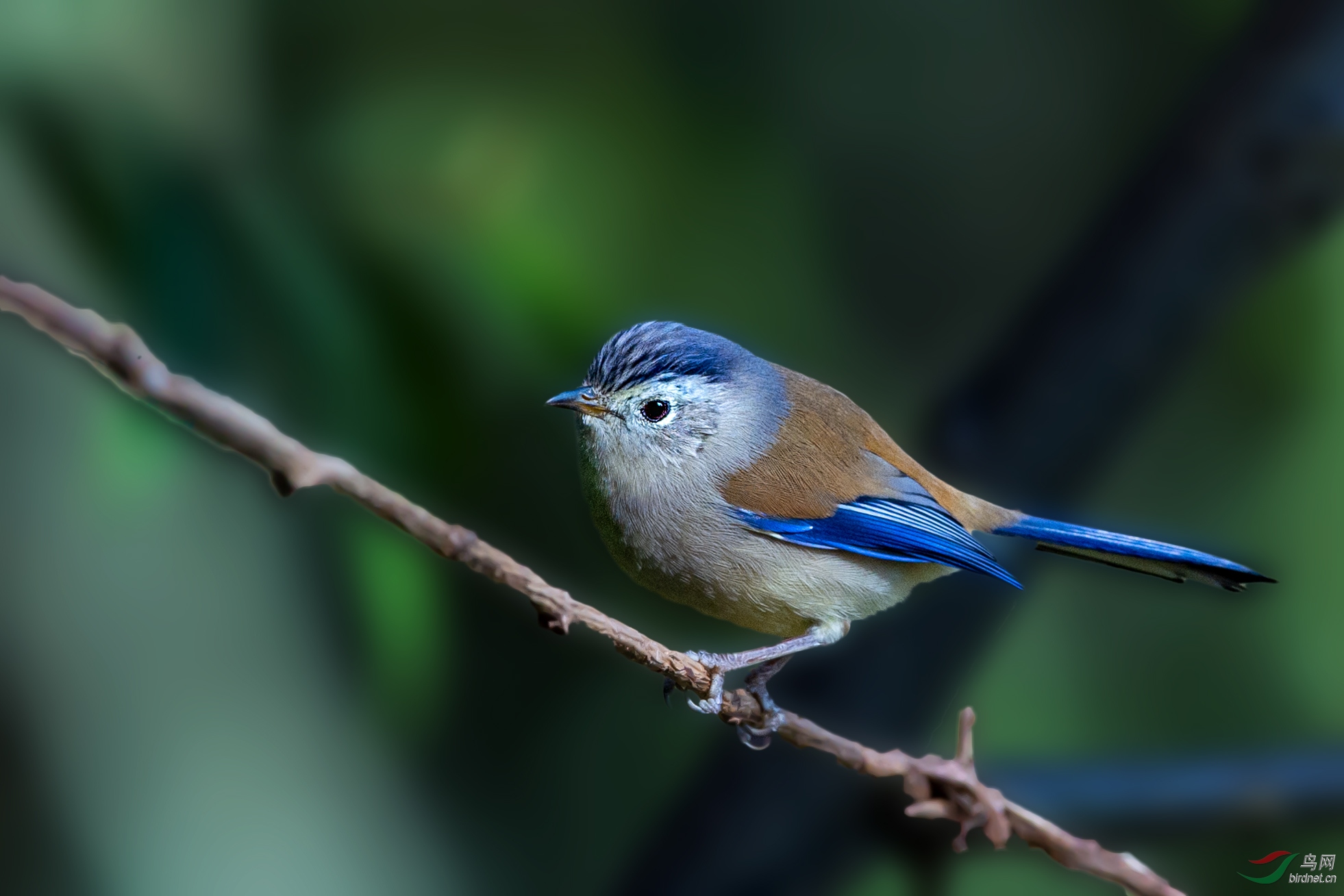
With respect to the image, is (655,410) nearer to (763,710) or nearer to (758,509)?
(758,509)

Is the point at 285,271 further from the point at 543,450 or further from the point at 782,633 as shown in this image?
the point at 782,633

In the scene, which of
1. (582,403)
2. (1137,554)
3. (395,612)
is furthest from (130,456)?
(1137,554)

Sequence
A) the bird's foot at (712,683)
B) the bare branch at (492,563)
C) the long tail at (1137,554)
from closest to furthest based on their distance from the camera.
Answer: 1. the bare branch at (492,563)
2. the bird's foot at (712,683)
3. the long tail at (1137,554)

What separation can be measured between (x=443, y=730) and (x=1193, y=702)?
1377 mm

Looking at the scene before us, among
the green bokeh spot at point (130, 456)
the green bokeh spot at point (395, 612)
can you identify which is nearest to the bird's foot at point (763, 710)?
the green bokeh spot at point (395, 612)

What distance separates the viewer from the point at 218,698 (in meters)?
1.56

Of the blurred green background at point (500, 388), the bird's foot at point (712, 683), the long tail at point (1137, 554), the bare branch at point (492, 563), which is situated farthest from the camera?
the blurred green background at point (500, 388)

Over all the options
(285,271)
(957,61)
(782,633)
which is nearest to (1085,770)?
(782,633)

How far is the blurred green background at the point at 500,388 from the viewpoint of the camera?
1457 mm

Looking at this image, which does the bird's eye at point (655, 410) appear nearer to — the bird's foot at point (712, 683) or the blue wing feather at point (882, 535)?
the blue wing feather at point (882, 535)

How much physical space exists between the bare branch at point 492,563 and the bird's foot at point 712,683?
0.05 feet

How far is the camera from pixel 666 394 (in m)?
1.03

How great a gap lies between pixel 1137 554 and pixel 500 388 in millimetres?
945

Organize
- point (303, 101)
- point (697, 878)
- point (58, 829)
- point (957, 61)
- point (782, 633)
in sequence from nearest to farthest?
1. point (782, 633)
2. point (58, 829)
3. point (303, 101)
4. point (697, 878)
5. point (957, 61)
